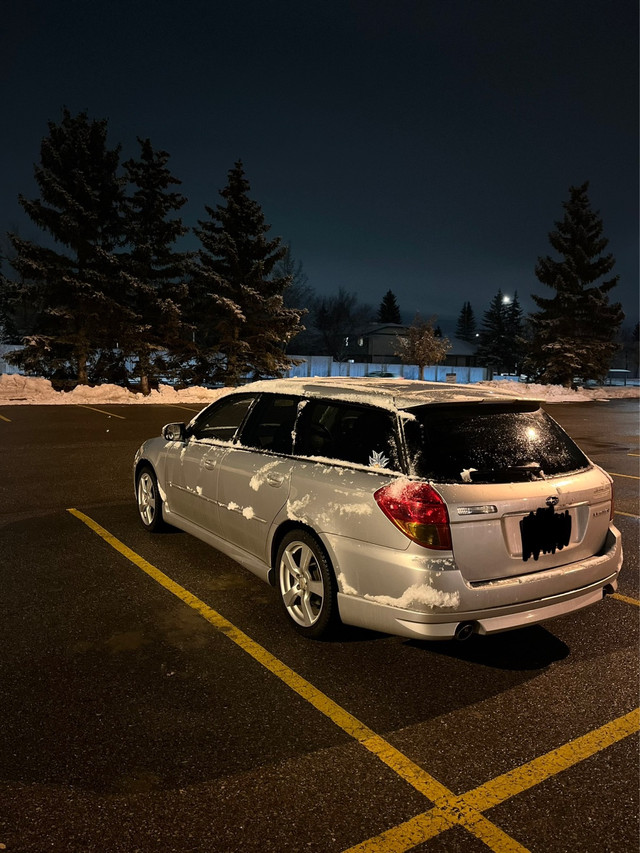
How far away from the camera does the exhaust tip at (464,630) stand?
3.09 meters

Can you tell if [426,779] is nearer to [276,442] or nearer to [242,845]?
[242,845]

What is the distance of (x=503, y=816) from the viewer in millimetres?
2344

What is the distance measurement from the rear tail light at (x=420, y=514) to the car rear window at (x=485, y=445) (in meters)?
0.12

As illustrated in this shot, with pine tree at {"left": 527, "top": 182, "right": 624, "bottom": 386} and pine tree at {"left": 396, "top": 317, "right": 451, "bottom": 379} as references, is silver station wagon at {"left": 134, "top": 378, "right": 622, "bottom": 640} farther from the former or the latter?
pine tree at {"left": 396, "top": 317, "right": 451, "bottom": 379}

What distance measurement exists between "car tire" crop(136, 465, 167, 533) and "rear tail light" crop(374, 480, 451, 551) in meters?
3.05

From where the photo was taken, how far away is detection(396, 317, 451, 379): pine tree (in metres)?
57.2

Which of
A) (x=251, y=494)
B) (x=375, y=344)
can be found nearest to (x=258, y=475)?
(x=251, y=494)

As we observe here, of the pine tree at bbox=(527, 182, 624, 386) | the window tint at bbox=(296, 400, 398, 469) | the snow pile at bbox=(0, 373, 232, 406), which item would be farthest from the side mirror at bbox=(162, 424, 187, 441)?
the pine tree at bbox=(527, 182, 624, 386)

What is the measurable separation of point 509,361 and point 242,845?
88.9m

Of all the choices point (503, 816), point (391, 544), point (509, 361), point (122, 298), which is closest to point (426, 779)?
point (503, 816)

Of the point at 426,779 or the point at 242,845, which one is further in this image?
the point at 426,779

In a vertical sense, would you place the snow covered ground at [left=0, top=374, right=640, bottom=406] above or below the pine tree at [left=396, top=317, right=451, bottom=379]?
below

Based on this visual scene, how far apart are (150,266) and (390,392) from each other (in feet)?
85.1

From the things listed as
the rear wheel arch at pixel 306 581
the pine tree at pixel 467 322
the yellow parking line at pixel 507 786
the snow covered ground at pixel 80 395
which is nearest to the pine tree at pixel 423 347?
the snow covered ground at pixel 80 395
